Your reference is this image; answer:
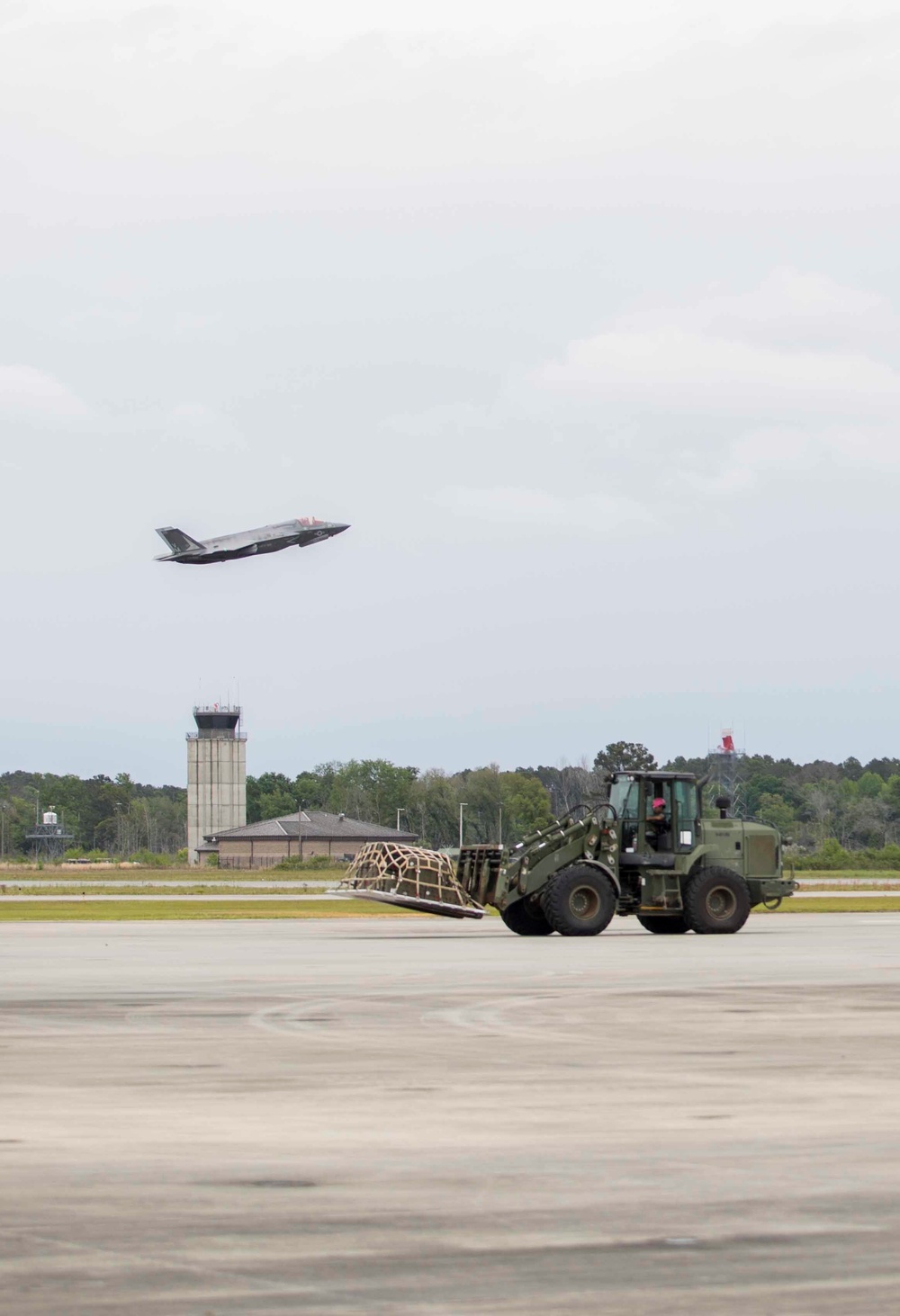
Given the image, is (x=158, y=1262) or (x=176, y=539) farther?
(x=176, y=539)

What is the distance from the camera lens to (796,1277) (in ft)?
22.5

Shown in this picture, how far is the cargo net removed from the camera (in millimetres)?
34812

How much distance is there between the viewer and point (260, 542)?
95875 mm

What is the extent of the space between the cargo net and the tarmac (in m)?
14.1

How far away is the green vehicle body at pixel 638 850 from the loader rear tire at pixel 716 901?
34 millimetres

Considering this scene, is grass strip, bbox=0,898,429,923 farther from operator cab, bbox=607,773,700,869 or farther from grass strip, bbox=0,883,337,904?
operator cab, bbox=607,773,700,869

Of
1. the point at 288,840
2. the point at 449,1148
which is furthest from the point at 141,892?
the point at 288,840

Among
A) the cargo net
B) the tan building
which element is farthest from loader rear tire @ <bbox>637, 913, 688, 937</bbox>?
the tan building

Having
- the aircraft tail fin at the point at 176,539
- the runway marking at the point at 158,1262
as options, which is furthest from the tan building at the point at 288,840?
the runway marking at the point at 158,1262

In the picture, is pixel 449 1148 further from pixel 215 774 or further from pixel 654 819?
pixel 215 774

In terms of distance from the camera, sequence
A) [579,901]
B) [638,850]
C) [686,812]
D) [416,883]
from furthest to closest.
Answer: [416,883]
[686,812]
[638,850]
[579,901]

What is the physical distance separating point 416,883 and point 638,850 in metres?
4.68

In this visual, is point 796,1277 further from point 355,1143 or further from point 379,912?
point 379,912

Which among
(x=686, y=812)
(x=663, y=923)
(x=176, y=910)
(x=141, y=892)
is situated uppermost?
(x=686, y=812)
